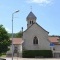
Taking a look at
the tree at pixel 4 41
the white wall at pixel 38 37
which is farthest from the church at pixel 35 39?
the tree at pixel 4 41

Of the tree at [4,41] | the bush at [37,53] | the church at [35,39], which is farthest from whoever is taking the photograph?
the church at [35,39]

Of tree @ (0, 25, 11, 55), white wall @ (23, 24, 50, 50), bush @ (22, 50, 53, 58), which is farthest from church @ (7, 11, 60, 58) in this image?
tree @ (0, 25, 11, 55)

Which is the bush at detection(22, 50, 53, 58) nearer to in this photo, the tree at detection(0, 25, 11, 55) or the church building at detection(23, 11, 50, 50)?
the church building at detection(23, 11, 50, 50)

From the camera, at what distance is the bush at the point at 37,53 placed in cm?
7931

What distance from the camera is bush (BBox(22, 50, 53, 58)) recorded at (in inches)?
3123

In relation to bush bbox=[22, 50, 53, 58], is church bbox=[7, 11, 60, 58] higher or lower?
higher

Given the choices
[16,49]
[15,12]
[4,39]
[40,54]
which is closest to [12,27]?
[15,12]

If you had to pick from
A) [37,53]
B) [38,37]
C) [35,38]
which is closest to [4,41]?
[37,53]

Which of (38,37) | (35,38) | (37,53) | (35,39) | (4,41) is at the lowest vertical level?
(37,53)

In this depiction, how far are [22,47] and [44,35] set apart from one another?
7626 mm

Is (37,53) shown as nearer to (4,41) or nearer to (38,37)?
(38,37)

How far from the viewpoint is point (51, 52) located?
3169 inches

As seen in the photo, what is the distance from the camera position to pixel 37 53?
8025 cm

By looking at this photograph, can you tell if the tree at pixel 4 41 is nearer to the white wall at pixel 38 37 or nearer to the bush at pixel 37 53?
the bush at pixel 37 53
